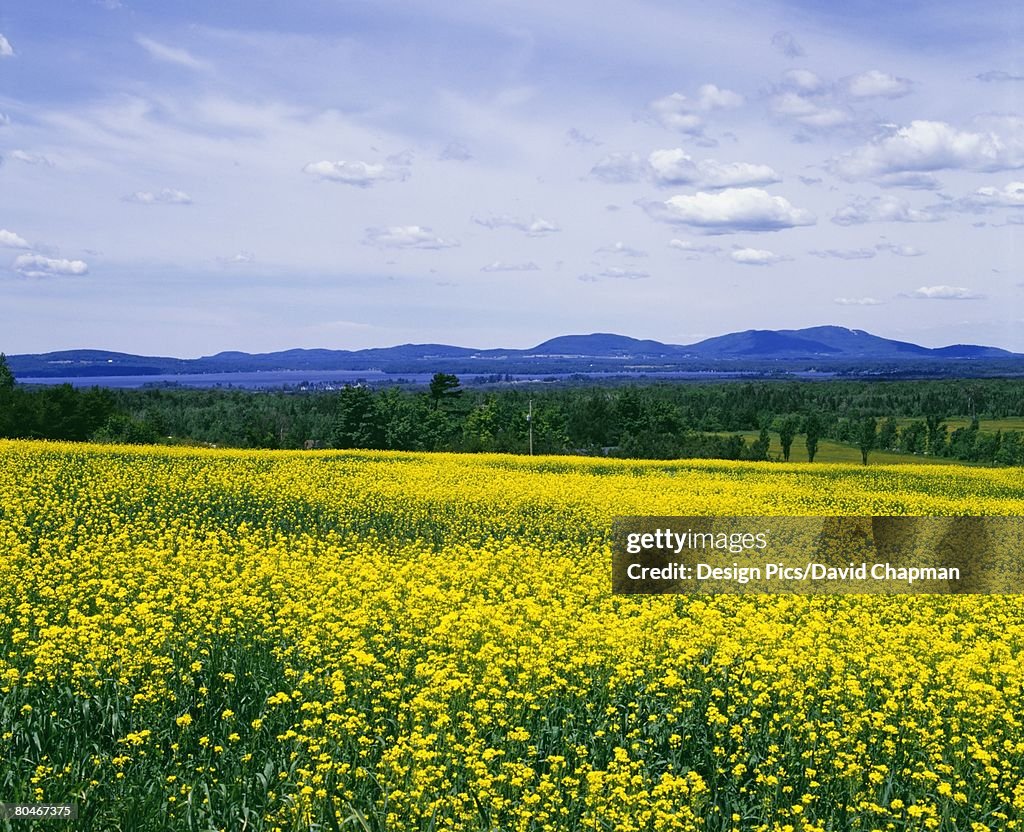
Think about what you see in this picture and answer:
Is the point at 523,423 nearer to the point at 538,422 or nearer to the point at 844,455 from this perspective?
the point at 538,422

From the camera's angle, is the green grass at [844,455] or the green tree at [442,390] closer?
the green grass at [844,455]

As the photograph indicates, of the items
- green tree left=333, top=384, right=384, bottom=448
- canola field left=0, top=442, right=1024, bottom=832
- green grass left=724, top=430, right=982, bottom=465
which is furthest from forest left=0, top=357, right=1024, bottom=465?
canola field left=0, top=442, right=1024, bottom=832

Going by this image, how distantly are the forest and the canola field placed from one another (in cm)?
4054

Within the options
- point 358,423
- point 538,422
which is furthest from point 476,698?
point 538,422

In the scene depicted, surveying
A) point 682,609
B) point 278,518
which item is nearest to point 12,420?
point 278,518

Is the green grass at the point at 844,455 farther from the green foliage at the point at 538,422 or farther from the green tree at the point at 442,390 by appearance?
the green tree at the point at 442,390

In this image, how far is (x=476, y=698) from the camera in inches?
326

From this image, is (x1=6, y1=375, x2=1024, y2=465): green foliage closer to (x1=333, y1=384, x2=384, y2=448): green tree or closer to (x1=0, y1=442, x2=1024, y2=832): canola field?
(x1=333, y1=384, x2=384, y2=448): green tree

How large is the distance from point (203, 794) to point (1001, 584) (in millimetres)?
12916

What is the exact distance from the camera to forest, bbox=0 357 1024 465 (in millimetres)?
53844

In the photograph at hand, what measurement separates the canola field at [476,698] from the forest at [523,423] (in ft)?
133

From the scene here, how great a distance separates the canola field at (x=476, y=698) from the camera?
646 cm

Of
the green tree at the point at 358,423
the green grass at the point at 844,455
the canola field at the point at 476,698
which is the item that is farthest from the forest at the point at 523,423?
the canola field at the point at 476,698

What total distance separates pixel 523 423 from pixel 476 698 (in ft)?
246
